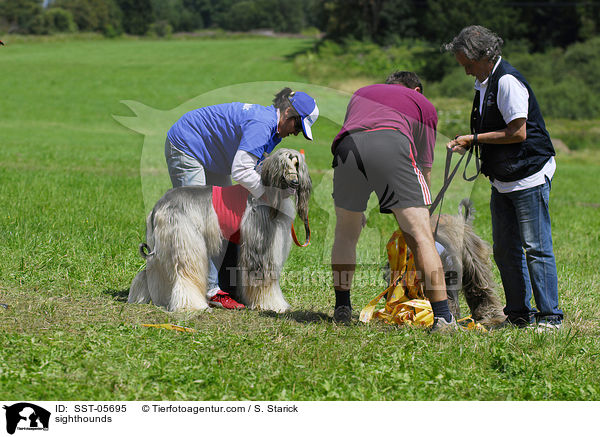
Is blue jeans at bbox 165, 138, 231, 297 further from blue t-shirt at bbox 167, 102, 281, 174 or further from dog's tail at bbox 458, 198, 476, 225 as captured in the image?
dog's tail at bbox 458, 198, 476, 225

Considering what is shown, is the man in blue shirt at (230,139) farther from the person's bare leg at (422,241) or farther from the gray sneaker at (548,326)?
the gray sneaker at (548,326)

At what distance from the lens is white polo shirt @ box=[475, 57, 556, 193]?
4637 mm

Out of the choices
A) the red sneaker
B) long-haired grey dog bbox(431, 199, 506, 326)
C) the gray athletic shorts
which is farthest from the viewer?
the red sneaker

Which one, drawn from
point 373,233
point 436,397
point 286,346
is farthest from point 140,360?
point 373,233

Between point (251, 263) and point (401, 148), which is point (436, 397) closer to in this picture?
point (401, 148)

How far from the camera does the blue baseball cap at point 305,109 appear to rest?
17.1 feet

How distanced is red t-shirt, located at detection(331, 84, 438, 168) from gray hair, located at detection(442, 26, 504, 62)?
1.40 feet

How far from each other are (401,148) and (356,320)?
57.0 inches

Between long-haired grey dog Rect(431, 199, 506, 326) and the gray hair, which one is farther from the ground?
the gray hair

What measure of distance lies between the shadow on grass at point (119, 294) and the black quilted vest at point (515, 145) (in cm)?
309

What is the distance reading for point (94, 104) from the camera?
32219 millimetres

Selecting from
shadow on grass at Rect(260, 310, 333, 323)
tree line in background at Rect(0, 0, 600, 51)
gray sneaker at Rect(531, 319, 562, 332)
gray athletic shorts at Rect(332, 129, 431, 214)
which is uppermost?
tree line in background at Rect(0, 0, 600, 51)
